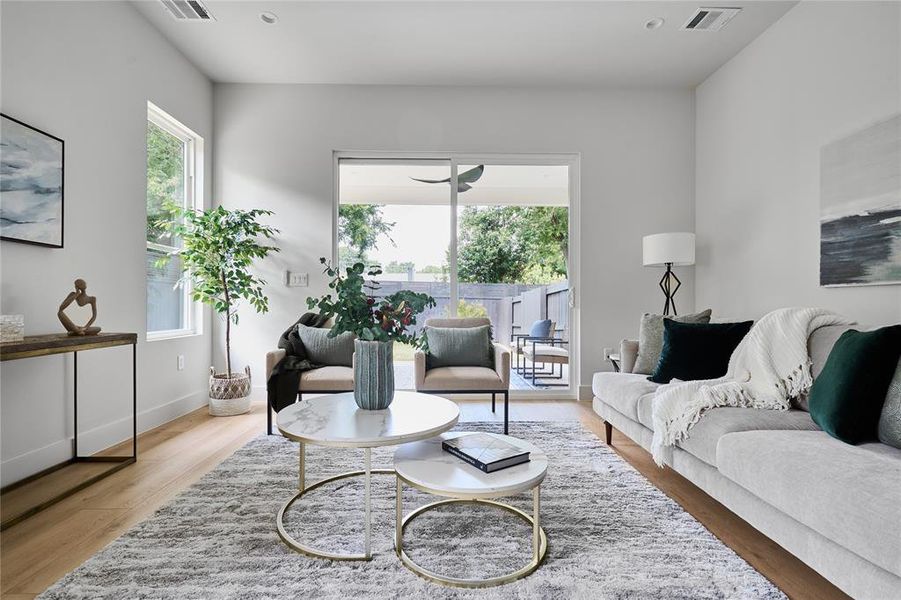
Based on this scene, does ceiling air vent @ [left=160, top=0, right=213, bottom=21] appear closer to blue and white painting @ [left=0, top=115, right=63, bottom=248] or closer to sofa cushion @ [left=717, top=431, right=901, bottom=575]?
blue and white painting @ [left=0, top=115, right=63, bottom=248]

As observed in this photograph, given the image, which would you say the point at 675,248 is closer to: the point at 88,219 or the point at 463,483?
the point at 463,483

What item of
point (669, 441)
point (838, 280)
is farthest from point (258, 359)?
point (838, 280)

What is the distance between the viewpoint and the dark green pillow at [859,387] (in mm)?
1659

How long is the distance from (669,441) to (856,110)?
2244 millimetres

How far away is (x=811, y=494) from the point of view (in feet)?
4.43

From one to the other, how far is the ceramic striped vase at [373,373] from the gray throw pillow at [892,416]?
1865mm

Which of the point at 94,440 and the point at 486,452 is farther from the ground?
the point at 486,452

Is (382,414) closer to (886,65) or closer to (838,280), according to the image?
(838,280)

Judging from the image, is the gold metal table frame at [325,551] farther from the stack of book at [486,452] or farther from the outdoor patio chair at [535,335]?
the outdoor patio chair at [535,335]

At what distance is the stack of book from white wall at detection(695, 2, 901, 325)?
2.23 meters

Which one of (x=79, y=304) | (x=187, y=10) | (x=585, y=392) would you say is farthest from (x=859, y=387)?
(x=187, y=10)

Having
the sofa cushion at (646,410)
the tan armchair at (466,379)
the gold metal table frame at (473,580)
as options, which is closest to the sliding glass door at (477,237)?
the tan armchair at (466,379)

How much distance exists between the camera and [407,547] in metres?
1.69

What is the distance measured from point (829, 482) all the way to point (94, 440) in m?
3.52
